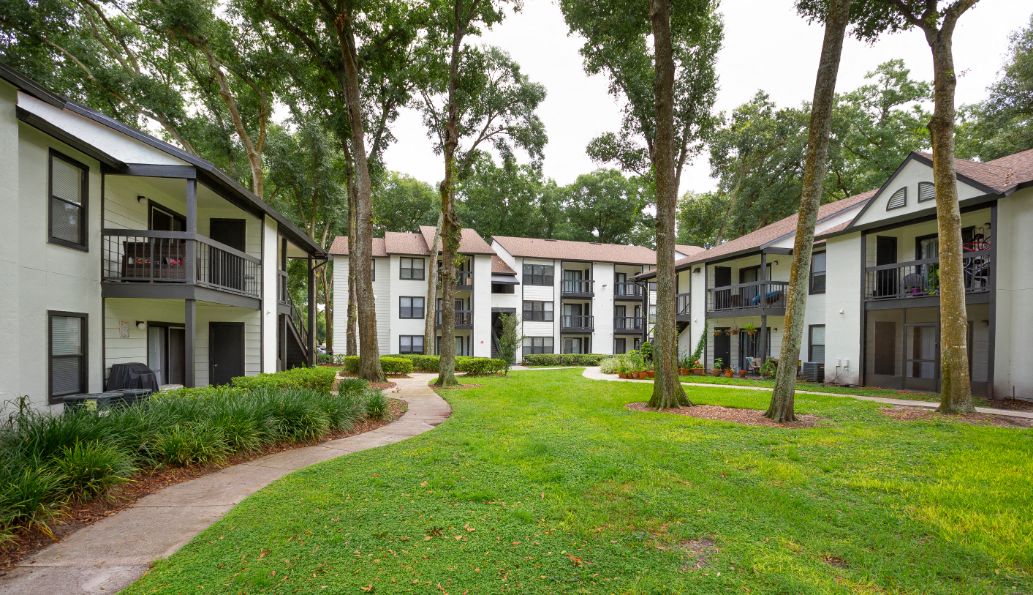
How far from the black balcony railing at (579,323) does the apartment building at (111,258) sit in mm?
21725

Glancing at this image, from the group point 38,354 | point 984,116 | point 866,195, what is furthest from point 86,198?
point 984,116

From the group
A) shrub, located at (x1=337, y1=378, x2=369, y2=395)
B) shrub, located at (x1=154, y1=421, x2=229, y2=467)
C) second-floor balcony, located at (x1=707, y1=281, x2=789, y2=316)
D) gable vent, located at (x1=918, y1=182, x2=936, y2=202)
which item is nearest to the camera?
shrub, located at (x1=154, y1=421, x2=229, y2=467)

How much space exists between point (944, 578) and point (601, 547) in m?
2.31

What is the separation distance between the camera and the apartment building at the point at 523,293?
2888 cm

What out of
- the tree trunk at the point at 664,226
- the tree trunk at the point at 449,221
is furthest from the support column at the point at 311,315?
the tree trunk at the point at 664,226

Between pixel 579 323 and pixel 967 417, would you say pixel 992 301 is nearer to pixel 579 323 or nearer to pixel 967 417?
pixel 967 417

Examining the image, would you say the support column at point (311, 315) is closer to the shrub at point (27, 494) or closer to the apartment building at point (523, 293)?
the apartment building at point (523, 293)

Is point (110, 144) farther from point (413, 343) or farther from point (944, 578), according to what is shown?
point (413, 343)

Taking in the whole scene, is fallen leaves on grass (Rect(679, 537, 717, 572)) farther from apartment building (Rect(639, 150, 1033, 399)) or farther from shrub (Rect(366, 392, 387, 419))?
apartment building (Rect(639, 150, 1033, 399))

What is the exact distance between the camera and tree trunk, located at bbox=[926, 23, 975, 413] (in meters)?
9.70

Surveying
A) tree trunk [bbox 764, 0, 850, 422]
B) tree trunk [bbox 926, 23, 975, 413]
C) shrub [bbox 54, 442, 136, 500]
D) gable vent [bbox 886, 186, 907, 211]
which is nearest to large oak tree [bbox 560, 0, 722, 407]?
tree trunk [bbox 764, 0, 850, 422]

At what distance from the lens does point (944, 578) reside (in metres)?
3.21

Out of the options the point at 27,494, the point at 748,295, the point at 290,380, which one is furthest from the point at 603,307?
the point at 27,494

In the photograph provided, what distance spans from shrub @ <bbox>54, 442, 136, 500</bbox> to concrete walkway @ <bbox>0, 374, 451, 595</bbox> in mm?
403
